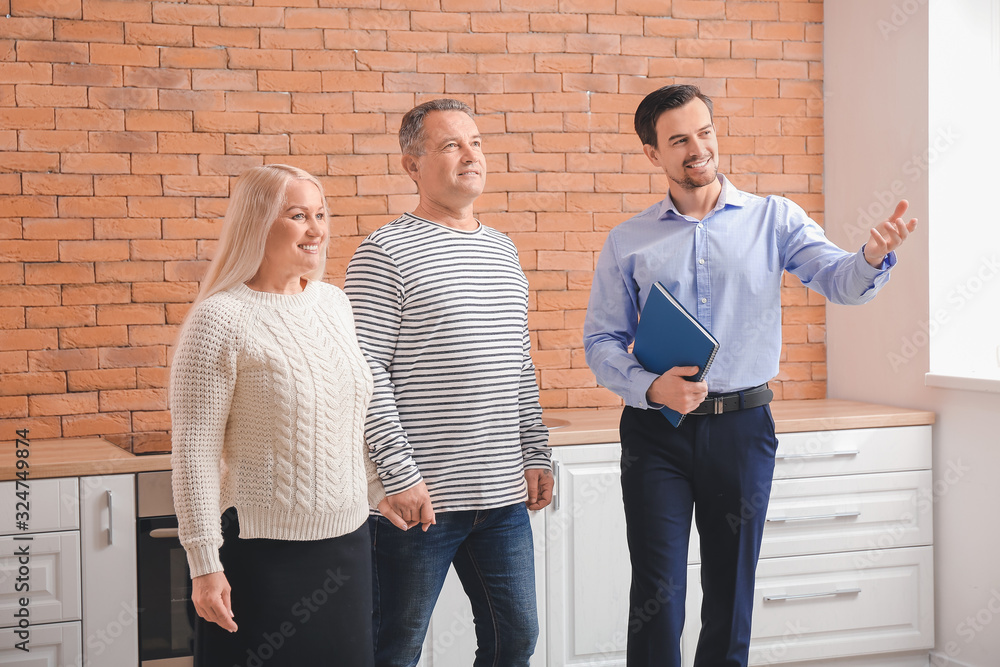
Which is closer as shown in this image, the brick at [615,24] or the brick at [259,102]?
the brick at [259,102]

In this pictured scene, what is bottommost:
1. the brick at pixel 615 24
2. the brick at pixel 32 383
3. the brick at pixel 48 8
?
the brick at pixel 32 383

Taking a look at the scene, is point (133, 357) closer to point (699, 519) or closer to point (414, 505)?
point (414, 505)

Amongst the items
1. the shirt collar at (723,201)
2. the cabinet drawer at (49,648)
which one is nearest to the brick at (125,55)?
the cabinet drawer at (49,648)

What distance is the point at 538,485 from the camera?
194 centimetres

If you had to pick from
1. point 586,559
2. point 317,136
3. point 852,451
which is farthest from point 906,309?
point 317,136

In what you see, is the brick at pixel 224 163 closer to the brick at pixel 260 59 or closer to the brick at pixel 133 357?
the brick at pixel 260 59

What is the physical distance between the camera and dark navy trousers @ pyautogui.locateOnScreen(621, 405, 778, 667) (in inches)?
74.2

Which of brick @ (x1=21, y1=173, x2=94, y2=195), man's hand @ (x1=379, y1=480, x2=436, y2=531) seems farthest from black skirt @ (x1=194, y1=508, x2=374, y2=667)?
brick @ (x1=21, y1=173, x2=94, y2=195)

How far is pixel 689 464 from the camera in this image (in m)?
1.90

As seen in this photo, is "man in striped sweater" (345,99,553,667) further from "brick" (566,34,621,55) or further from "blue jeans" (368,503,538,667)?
"brick" (566,34,621,55)

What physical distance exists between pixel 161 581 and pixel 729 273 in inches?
66.9

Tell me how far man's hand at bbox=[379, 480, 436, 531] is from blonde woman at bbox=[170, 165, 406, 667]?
0.46 feet

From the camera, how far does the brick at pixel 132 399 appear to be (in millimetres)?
2891

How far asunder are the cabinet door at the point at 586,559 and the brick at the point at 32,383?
1598 mm
